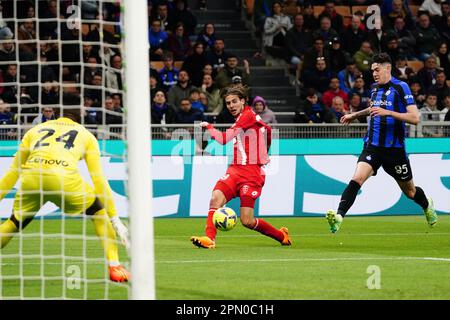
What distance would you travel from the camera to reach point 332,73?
2298cm

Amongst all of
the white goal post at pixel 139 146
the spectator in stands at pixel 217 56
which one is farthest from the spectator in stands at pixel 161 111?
the white goal post at pixel 139 146

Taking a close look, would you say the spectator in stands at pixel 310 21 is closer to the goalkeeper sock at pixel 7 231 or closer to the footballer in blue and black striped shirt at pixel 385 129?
the footballer in blue and black striped shirt at pixel 385 129

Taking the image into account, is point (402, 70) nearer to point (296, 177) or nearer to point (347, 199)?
point (296, 177)

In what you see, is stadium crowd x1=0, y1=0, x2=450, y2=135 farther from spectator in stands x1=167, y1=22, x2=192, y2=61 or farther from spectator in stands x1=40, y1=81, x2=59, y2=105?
spectator in stands x1=40, y1=81, x2=59, y2=105

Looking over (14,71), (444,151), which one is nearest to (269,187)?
(444,151)

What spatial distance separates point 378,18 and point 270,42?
2.57 metres

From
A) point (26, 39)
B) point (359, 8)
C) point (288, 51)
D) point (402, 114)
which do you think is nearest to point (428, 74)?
point (288, 51)

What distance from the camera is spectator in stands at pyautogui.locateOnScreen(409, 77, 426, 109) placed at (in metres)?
22.1

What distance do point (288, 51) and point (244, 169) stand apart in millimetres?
11405

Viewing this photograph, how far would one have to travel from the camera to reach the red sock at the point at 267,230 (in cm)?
1312

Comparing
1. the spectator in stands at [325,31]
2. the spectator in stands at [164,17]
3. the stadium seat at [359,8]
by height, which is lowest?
the spectator in stands at [325,31]

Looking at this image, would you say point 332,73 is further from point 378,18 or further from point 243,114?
point 243,114

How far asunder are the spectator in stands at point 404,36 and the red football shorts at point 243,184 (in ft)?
40.0

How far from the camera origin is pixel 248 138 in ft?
42.4
